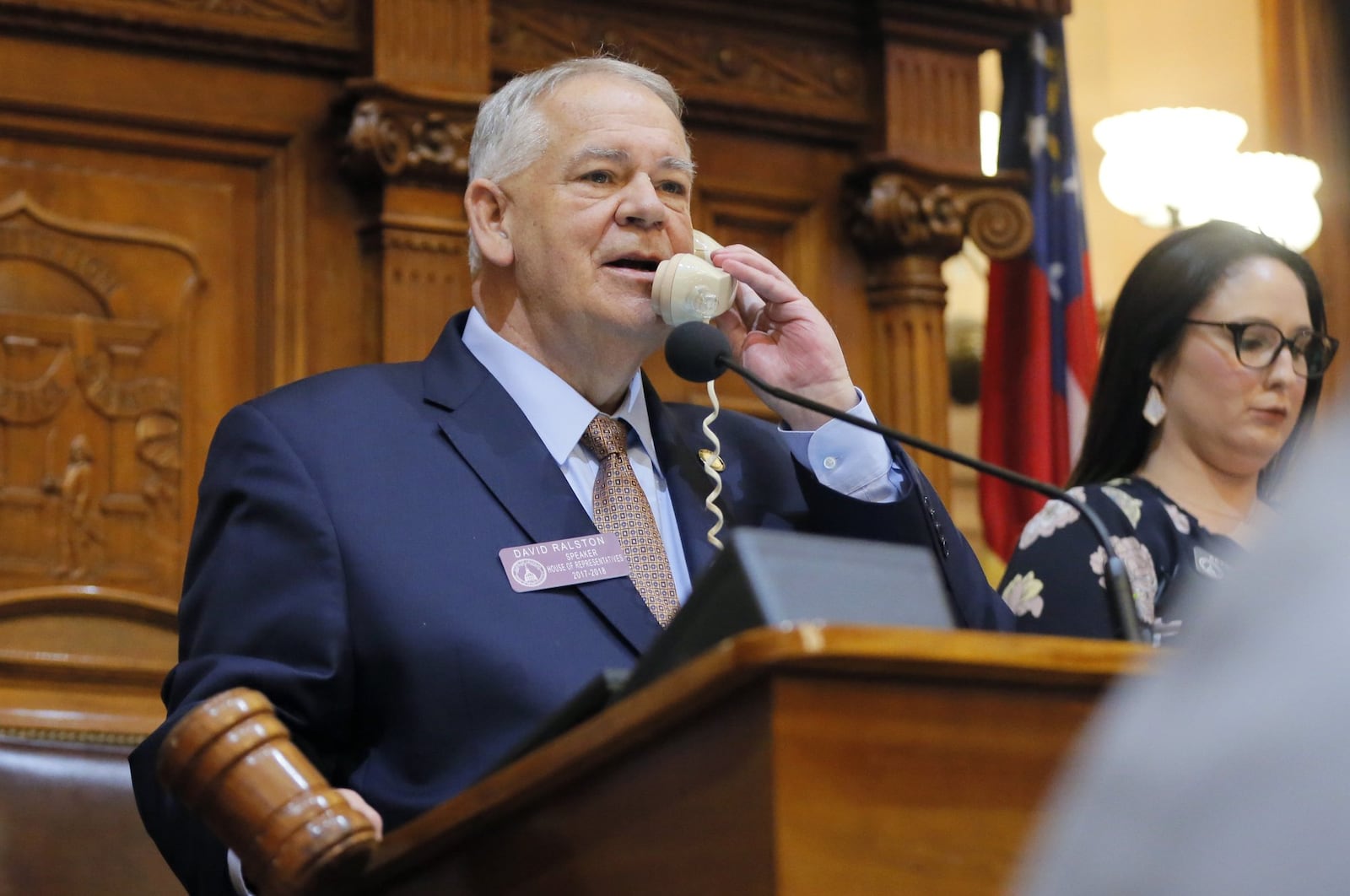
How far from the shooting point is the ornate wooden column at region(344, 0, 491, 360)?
314 centimetres

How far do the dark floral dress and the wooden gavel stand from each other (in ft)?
3.95

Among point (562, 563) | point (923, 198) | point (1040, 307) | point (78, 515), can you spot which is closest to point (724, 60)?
point (923, 198)

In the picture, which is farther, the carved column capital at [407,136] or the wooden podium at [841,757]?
the carved column capital at [407,136]

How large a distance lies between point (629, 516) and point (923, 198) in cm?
179

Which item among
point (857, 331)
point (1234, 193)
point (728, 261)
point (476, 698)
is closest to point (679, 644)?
point (476, 698)

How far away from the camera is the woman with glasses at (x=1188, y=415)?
7.67 ft

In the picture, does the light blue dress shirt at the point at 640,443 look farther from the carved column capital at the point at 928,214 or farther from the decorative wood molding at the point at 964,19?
the decorative wood molding at the point at 964,19

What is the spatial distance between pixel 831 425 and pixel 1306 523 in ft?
5.32

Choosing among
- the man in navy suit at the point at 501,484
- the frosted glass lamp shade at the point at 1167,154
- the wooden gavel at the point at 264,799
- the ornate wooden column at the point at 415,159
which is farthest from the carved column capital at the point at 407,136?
the frosted glass lamp shade at the point at 1167,154

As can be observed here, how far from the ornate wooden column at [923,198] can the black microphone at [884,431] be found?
62.6 inches

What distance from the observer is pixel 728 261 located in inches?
84.9

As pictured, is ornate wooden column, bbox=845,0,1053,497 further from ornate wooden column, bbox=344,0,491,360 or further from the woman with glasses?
the woman with glasses

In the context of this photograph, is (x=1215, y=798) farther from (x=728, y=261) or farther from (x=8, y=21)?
(x=8, y=21)

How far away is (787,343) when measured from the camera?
2148 millimetres
